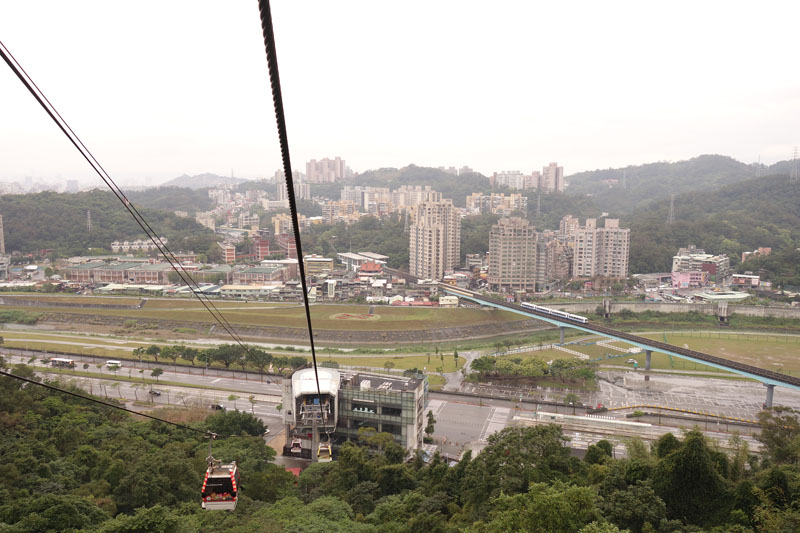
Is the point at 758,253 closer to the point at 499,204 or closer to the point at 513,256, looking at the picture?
the point at 513,256

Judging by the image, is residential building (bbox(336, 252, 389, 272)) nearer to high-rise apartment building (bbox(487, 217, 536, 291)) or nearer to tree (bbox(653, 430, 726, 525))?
high-rise apartment building (bbox(487, 217, 536, 291))

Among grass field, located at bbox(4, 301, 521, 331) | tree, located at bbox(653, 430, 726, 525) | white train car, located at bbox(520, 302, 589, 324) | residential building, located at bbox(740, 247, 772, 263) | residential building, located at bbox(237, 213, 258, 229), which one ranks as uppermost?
residential building, located at bbox(237, 213, 258, 229)

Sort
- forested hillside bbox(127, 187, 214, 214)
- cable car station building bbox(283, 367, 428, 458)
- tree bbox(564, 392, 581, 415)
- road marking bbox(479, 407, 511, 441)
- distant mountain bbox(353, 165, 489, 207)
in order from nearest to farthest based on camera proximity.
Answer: cable car station building bbox(283, 367, 428, 458), road marking bbox(479, 407, 511, 441), tree bbox(564, 392, 581, 415), forested hillside bbox(127, 187, 214, 214), distant mountain bbox(353, 165, 489, 207)

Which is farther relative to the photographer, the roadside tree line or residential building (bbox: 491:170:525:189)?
residential building (bbox: 491:170:525:189)

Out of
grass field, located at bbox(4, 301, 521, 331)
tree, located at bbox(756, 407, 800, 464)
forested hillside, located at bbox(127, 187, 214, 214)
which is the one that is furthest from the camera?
forested hillside, located at bbox(127, 187, 214, 214)

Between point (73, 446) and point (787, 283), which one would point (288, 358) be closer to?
point (73, 446)

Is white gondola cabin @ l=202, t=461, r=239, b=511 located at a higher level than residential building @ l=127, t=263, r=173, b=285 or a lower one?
higher

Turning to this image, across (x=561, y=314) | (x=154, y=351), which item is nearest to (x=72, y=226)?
(x=154, y=351)

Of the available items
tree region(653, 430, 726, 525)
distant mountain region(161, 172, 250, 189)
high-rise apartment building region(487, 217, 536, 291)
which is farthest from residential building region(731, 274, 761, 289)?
distant mountain region(161, 172, 250, 189)

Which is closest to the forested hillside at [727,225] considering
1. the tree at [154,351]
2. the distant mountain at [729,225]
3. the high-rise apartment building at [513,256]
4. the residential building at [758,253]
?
the distant mountain at [729,225]
